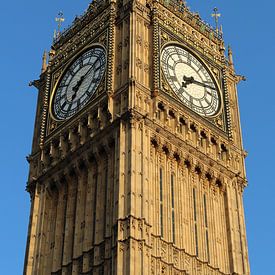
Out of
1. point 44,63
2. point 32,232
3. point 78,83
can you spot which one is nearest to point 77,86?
point 78,83

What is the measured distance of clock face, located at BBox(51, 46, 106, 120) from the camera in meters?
47.8

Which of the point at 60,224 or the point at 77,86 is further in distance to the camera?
the point at 77,86

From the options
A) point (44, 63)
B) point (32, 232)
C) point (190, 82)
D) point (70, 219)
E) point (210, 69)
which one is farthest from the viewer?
point (44, 63)

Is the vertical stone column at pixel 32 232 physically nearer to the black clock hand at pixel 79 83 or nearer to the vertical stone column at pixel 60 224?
the vertical stone column at pixel 60 224

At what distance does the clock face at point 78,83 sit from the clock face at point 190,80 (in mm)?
3766

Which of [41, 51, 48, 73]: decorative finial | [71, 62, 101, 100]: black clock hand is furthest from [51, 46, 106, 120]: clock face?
[41, 51, 48, 73]: decorative finial

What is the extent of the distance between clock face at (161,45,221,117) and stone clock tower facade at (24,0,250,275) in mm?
85

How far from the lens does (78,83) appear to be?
49062mm

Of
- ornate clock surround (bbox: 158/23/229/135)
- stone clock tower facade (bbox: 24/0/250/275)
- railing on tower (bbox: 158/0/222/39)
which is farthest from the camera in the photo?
railing on tower (bbox: 158/0/222/39)

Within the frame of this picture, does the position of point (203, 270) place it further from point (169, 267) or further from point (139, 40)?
point (139, 40)

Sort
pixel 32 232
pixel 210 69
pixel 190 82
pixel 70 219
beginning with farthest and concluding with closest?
pixel 210 69, pixel 190 82, pixel 32 232, pixel 70 219

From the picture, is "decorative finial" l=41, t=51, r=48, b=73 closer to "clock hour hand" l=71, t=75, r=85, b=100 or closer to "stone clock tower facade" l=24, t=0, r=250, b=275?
"stone clock tower facade" l=24, t=0, r=250, b=275

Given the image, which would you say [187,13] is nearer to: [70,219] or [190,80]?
[190,80]

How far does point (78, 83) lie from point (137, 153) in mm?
8507
